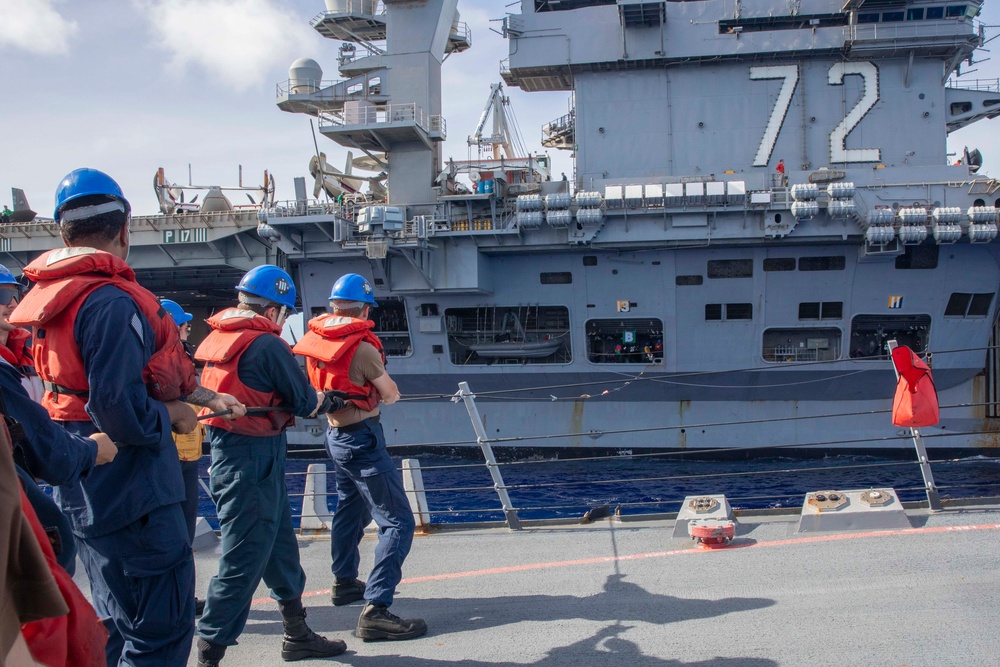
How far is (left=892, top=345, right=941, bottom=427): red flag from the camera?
4.42 m

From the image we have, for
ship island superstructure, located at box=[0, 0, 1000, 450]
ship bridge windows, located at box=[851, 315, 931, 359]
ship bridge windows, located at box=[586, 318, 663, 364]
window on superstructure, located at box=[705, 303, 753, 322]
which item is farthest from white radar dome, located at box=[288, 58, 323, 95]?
ship bridge windows, located at box=[851, 315, 931, 359]

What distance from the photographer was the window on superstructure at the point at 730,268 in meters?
15.8

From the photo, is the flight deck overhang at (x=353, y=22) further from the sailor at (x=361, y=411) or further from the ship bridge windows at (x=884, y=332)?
the sailor at (x=361, y=411)

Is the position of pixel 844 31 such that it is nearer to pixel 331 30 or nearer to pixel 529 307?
pixel 529 307

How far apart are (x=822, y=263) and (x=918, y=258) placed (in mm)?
1861

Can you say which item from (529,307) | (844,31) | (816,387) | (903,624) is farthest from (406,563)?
(844,31)

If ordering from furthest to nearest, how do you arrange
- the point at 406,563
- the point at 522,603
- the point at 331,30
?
1. the point at 331,30
2. the point at 406,563
3. the point at 522,603

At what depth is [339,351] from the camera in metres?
3.78

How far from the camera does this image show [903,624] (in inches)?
124

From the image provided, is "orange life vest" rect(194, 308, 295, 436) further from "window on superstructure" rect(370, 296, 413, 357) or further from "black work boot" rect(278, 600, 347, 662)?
"window on superstructure" rect(370, 296, 413, 357)

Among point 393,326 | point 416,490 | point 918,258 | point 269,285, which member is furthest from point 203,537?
point 918,258

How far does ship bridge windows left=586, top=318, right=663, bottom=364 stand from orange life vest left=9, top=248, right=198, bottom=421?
1452cm

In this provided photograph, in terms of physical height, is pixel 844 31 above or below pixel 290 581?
above

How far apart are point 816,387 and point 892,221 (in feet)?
13.1
